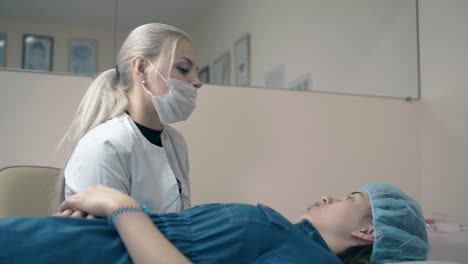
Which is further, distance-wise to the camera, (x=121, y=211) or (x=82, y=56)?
(x=82, y=56)

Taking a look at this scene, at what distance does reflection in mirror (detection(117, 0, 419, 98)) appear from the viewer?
8.05 ft

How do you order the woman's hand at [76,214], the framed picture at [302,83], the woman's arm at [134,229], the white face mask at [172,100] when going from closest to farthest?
the woman's arm at [134,229] → the woman's hand at [76,214] → the white face mask at [172,100] → the framed picture at [302,83]

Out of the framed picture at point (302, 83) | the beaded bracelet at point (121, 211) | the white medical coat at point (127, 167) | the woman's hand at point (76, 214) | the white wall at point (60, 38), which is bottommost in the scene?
the woman's hand at point (76, 214)

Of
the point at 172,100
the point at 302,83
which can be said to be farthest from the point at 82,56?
the point at 302,83

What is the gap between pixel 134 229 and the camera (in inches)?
35.9

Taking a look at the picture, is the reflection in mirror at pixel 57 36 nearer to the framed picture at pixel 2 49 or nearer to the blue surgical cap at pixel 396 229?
the framed picture at pixel 2 49

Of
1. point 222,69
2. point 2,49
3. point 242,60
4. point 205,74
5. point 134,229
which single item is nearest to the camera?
point 134,229

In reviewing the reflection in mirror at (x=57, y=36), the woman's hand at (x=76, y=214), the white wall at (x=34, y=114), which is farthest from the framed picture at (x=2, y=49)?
the woman's hand at (x=76, y=214)

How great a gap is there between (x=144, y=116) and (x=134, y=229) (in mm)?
636

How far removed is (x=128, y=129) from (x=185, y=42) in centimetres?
32

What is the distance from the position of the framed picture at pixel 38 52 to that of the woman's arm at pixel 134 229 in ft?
4.02

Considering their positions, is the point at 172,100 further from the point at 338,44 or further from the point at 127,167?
the point at 338,44

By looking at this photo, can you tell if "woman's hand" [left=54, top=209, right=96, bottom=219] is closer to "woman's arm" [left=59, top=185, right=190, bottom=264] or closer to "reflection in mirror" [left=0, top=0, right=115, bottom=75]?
"woman's arm" [left=59, top=185, right=190, bottom=264]

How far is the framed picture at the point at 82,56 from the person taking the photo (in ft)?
6.88
